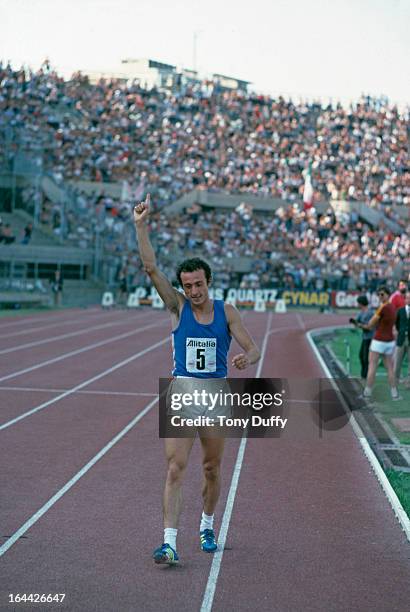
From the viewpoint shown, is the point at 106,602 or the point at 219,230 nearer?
the point at 106,602

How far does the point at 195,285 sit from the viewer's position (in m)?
6.96

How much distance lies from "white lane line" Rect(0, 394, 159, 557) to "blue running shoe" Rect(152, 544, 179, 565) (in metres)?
1.04

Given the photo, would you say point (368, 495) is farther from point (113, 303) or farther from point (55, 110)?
point (55, 110)

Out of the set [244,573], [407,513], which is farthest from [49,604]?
[407,513]

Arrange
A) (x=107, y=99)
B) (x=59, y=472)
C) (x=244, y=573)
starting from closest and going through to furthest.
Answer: (x=244, y=573)
(x=59, y=472)
(x=107, y=99)

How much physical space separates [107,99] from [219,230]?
343 inches

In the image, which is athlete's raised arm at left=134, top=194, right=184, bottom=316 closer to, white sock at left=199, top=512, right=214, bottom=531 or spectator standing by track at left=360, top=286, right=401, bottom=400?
white sock at left=199, top=512, right=214, bottom=531

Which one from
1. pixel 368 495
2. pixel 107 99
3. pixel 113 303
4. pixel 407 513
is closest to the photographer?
pixel 407 513

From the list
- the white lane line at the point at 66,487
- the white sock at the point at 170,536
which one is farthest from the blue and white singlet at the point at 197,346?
the white lane line at the point at 66,487

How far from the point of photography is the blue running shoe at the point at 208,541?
738 cm

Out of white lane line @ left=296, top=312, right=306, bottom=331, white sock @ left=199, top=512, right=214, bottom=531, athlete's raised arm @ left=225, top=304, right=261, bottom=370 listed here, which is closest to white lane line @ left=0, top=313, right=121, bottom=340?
white lane line @ left=296, top=312, right=306, bottom=331

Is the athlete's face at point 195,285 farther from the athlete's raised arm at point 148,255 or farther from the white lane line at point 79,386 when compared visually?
the white lane line at point 79,386

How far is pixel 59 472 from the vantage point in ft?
33.3

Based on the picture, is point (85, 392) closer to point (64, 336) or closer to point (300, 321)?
point (64, 336)
